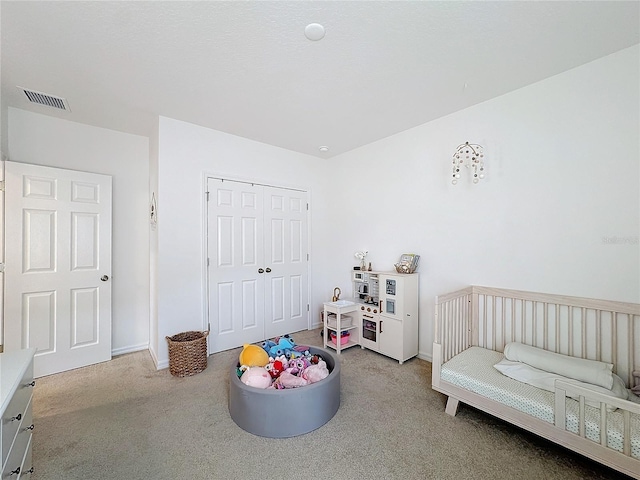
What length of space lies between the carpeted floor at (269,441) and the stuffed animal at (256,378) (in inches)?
11.6

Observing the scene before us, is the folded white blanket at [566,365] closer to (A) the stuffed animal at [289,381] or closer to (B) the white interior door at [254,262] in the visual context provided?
(A) the stuffed animal at [289,381]

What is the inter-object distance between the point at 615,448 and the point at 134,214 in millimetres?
4222

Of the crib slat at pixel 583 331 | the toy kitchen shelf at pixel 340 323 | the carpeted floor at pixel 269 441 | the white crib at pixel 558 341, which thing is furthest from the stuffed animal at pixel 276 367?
the crib slat at pixel 583 331

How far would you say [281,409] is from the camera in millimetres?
1741

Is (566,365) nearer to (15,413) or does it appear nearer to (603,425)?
(603,425)

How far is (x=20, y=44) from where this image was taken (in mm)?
1730

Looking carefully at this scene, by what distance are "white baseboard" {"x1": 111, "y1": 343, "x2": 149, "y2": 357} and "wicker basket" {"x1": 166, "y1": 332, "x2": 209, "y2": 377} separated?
912 millimetres

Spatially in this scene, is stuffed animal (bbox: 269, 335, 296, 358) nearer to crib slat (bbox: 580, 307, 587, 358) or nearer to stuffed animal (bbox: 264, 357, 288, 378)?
stuffed animal (bbox: 264, 357, 288, 378)

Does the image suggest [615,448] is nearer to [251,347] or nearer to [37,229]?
[251,347]

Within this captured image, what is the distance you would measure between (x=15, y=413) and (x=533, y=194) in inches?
130

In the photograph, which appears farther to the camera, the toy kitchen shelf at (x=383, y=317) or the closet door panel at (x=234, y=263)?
the closet door panel at (x=234, y=263)

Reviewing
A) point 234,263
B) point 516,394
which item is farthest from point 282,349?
point 516,394

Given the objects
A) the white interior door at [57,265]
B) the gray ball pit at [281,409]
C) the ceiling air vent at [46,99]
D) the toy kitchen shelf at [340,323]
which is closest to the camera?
the gray ball pit at [281,409]

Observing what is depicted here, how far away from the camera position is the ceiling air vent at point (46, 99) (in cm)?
228
